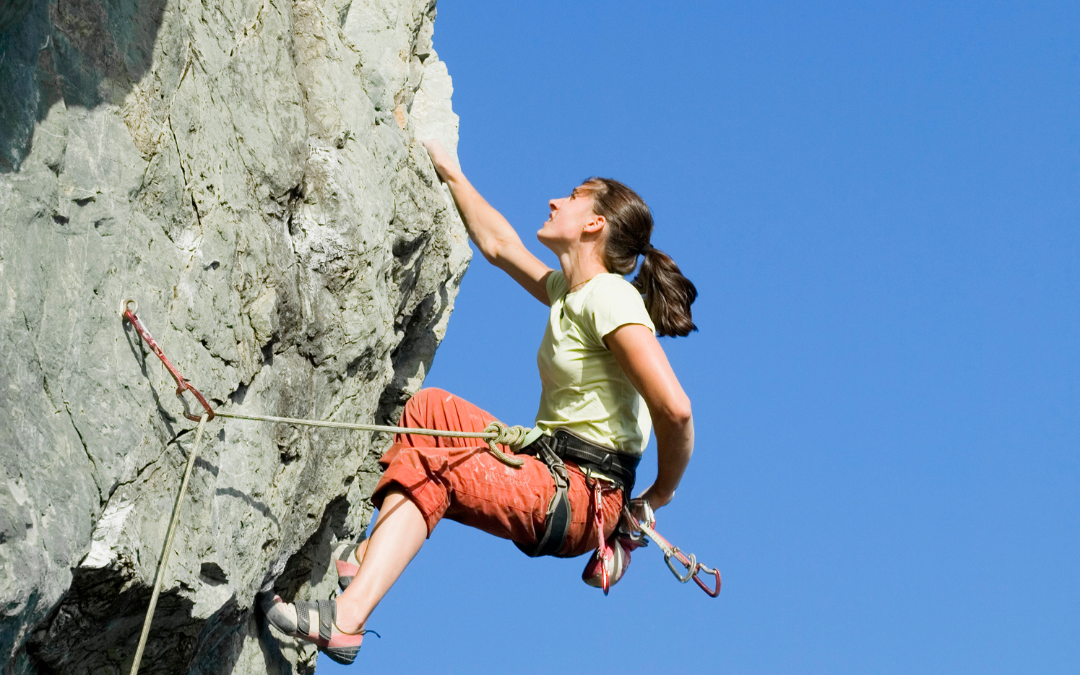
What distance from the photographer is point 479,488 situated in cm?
523

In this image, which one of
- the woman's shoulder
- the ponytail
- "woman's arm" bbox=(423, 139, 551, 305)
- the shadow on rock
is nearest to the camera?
the shadow on rock

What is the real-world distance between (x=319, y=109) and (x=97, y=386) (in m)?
1.98

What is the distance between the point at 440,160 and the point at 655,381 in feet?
7.61

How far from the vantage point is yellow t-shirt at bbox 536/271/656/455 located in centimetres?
545

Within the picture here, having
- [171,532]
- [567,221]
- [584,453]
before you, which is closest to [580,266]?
[567,221]

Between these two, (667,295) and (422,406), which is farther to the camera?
(667,295)

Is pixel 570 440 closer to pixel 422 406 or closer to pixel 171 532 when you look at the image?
pixel 422 406

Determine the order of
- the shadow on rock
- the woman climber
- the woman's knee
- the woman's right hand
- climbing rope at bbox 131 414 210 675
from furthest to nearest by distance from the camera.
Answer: the woman's right hand → the woman's knee → the woman climber → climbing rope at bbox 131 414 210 675 → the shadow on rock

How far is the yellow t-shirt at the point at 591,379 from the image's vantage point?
5445mm

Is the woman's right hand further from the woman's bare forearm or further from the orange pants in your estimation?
the woman's bare forearm

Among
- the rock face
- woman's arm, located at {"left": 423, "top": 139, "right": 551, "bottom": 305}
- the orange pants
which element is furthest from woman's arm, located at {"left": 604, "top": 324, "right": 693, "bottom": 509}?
the rock face

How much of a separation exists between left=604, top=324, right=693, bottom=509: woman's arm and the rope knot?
1.81ft

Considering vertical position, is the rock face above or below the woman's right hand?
below

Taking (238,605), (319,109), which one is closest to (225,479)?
(238,605)
